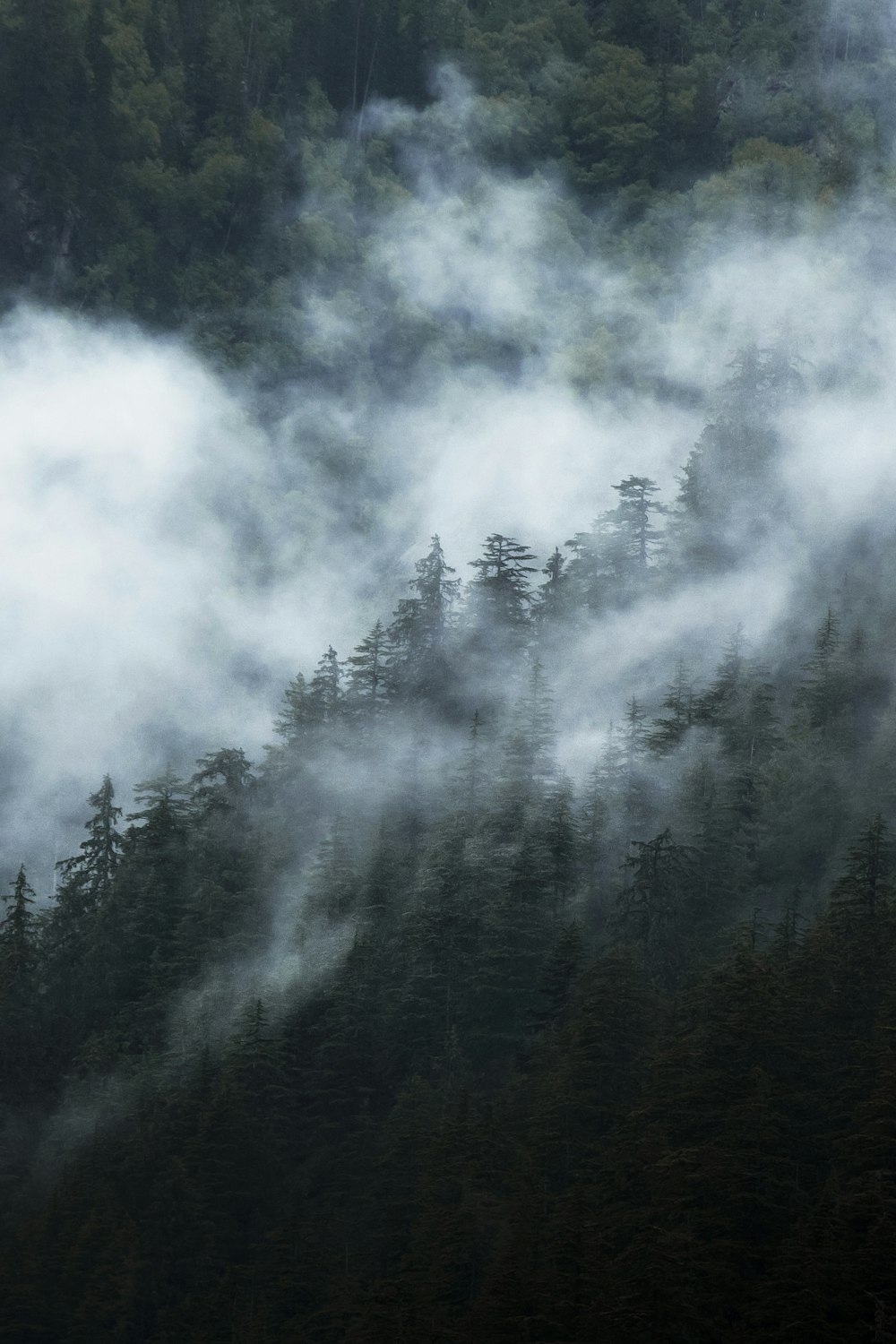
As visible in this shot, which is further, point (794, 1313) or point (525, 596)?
point (525, 596)

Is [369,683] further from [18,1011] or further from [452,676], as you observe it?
[18,1011]

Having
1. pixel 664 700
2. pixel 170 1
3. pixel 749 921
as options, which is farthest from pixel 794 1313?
pixel 170 1

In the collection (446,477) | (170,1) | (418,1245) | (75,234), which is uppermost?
(170,1)

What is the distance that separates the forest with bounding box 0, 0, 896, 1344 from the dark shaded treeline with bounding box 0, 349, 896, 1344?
0.21 metres

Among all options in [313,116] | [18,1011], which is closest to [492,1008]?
[18,1011]

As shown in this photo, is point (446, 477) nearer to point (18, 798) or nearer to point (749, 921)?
point (18, 798)

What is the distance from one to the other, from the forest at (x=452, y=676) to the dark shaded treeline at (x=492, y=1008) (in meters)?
0.21

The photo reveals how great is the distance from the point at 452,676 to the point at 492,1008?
2093 cm

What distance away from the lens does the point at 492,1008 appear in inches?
2648

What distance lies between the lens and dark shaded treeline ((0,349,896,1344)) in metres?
49.8

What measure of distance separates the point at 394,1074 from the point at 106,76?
8057 centimetres

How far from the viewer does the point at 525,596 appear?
8806 cm

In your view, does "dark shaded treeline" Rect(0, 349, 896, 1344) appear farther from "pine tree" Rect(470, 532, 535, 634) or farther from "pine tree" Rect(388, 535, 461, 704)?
"pine tree" Rect(470, 532, 535, 634)

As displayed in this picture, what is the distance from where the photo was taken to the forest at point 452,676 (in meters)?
53.9
